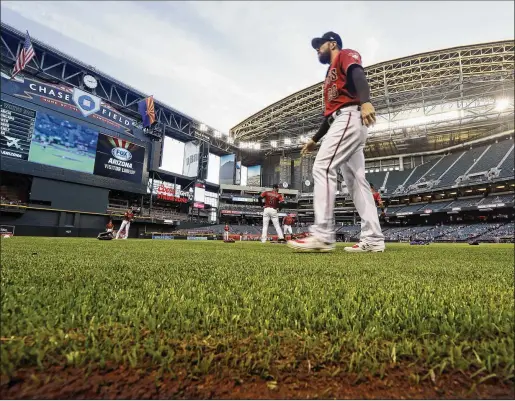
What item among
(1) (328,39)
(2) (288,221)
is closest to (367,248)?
(1) (328,39)

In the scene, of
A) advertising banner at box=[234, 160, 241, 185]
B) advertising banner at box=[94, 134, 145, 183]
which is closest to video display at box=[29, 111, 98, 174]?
advertising banner at box=[94, 134, 145, 183]

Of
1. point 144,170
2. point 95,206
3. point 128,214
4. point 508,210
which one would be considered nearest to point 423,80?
point 508,210

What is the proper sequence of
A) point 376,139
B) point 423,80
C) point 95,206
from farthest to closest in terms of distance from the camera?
1. point 376,139
2. point 423,80
3. point 95,206

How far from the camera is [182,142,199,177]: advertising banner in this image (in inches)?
1569

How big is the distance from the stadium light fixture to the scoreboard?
48.5m

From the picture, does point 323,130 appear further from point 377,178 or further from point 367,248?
point 377,178

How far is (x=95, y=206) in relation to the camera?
1046 inches

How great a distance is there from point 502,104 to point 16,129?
5000cm

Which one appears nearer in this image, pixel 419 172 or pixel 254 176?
pixel 419 172

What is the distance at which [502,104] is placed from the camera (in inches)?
1367

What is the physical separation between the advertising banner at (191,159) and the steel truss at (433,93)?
13.4m

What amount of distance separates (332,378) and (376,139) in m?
45.5

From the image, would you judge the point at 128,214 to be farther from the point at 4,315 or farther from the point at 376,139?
the point at 376,139

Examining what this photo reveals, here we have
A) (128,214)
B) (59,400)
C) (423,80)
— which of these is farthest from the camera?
(423,80)
